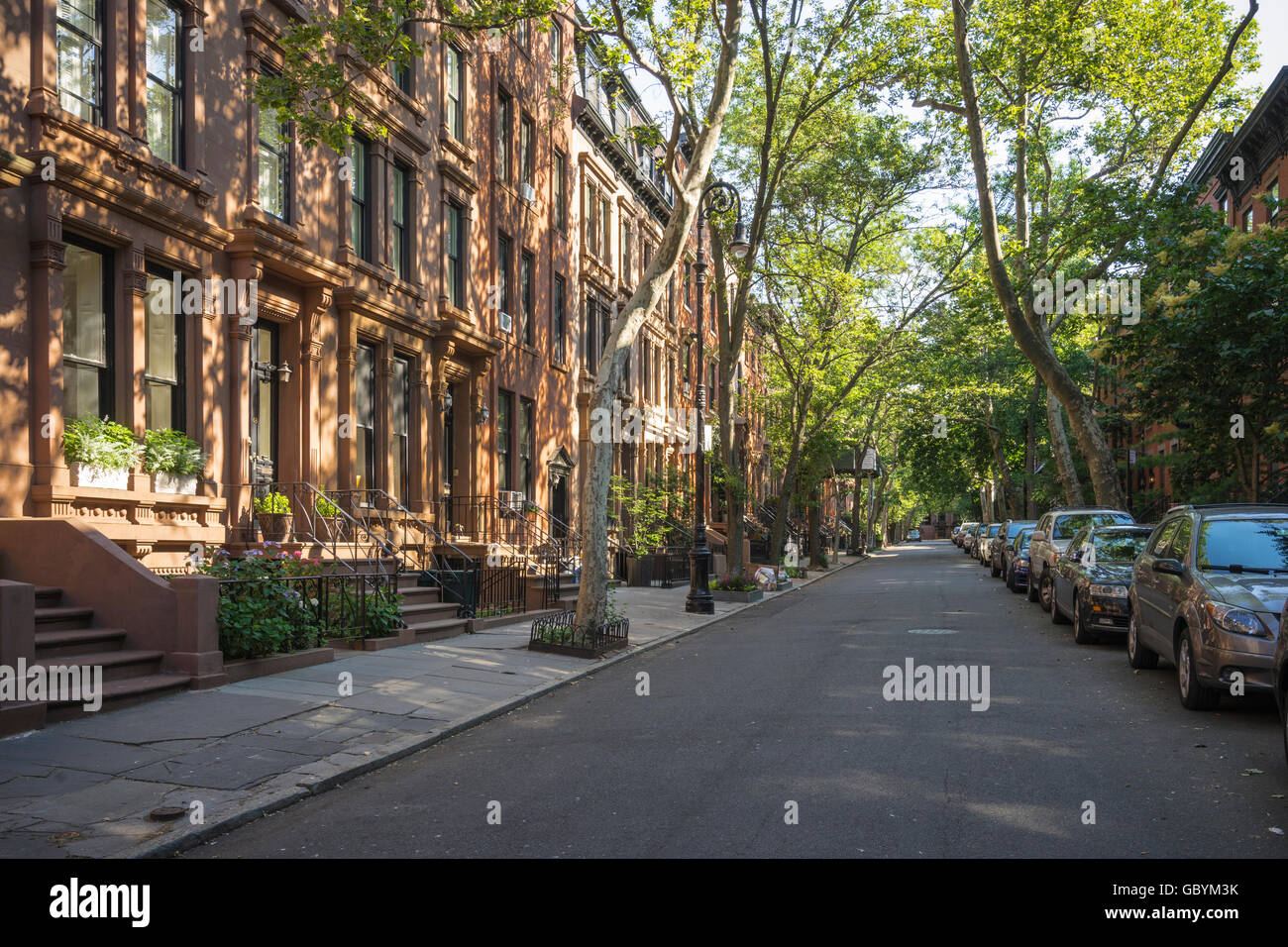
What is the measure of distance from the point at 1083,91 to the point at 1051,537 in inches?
411

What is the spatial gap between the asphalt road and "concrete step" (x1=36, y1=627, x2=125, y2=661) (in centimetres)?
366

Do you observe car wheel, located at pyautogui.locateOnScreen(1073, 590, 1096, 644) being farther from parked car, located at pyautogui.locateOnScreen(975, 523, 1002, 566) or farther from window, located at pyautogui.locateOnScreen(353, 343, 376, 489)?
parked car, located at pyautogui.locateOnScreen(975, 523, 1002, 566)

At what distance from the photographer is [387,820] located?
6.46 meters

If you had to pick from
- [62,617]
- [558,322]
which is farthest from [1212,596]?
[558,322]

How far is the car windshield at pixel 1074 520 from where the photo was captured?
19906 mm

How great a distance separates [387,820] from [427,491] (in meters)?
14.1

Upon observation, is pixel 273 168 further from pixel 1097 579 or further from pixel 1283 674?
pixel 1283 674

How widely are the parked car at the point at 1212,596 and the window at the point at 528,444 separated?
52.3ft

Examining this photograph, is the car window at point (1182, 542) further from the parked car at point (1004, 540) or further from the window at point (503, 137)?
the parked car at point (1004, 540)

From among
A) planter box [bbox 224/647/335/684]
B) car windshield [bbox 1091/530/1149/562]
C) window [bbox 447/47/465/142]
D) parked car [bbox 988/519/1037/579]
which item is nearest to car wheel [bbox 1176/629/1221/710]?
car windshield [bbox 1091/530/1149/562]

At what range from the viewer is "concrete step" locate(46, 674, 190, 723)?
8.78 m

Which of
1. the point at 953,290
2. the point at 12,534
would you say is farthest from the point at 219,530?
the point at 953,290

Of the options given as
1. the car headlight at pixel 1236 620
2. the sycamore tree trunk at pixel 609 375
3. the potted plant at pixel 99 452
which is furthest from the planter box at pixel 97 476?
the car headlight at pixel 1236 620

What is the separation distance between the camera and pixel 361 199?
1828 centimetres
